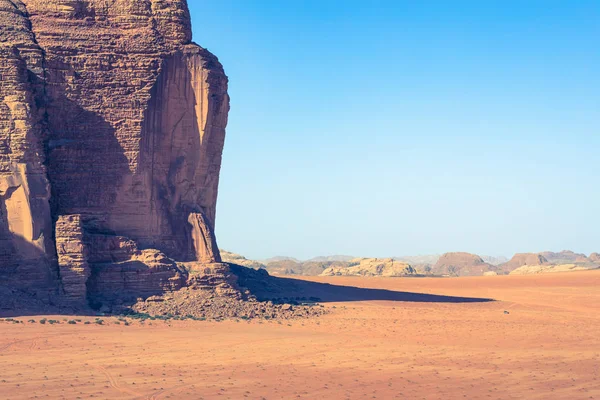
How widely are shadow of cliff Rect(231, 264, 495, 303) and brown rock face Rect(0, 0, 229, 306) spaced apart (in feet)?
21.3

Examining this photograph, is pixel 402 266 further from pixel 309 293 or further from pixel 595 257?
pixel 595 257

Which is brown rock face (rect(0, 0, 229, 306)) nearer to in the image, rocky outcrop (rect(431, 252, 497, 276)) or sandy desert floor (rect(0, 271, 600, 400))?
sandy desert floor (rect(0, 271, 600, 400))

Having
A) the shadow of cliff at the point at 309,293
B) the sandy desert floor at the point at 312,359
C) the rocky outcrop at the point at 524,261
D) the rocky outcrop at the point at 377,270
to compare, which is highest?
the rocky outcrop at the point at 524,261

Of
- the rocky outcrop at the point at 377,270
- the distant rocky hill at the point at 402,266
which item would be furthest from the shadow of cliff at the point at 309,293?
the rocky outcrop at the point at 377,270

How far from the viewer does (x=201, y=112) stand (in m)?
29.2

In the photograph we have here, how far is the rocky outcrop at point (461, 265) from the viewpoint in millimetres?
96812

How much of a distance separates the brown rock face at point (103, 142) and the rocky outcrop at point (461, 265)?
227ft

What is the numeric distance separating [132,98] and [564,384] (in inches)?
709

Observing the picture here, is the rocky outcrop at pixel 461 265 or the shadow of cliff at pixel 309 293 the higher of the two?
the rocky outcrop at pixel 461 265

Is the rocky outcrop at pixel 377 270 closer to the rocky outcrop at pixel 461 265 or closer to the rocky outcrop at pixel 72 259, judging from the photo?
the rocky outcrop at pixel 461 265

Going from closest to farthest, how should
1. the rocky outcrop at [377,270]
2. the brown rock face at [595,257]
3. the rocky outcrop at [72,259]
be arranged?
1. the rocky outcrop at [72,259]
2. the rocky outcrop at [377,270]
3. the brown rock face at [595,257]

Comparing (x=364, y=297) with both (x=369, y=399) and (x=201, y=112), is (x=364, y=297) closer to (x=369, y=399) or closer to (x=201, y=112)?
(x=201, y=112)

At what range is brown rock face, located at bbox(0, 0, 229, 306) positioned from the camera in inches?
1013

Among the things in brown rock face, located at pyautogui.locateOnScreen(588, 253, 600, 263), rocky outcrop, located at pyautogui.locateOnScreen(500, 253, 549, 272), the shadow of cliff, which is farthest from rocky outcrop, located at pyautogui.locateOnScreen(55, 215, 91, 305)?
brown rock face, located at pyautogui.locateOnScreen(588, 253, 600, 263)
